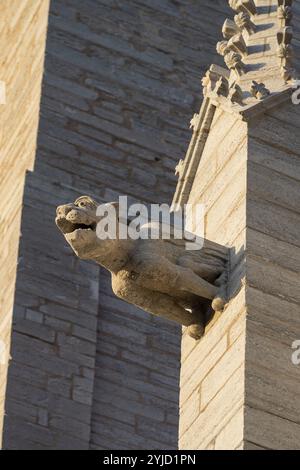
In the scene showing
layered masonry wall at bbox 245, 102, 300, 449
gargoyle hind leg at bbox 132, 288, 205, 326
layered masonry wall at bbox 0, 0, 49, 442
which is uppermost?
layered masonry wall at bbox 245, 102, 300, 449

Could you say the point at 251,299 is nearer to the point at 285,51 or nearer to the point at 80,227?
the point at 80,227

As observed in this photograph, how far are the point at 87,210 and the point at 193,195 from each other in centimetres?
108

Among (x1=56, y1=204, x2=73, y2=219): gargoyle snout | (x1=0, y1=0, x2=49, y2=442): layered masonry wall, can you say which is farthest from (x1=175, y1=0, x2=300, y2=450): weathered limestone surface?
(x1=0, y1=0, x2=49, y2=442): layered masonry wall

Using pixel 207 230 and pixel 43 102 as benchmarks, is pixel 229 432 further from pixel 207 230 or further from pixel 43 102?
pixel 43 102

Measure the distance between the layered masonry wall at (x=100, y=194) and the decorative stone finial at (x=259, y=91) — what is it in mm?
4020

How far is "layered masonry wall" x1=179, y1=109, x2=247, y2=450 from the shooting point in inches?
360

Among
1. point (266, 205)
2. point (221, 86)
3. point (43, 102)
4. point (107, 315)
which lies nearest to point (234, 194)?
point (266, 205)

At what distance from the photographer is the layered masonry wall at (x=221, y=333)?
9133 millimetres

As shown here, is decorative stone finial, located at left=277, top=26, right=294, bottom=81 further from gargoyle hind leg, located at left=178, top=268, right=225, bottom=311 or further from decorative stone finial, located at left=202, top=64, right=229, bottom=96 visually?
gargoyle hind leg, located at left=178, top=268, right=225, bottom=311

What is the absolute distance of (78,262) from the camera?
1491 centimetres

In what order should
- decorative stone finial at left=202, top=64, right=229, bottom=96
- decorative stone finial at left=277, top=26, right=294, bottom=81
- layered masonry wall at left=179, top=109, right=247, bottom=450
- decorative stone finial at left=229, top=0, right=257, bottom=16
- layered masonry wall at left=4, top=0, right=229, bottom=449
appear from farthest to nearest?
1. layered masonry wall at left=4, top=0, right=229, bottom=449
2. decorative stone finial at left=229, top=0, right=257, bottom=16
3. decorative stone finial at left=202, top=64, right=229, bottom=96
4. decorative stone finial at left=277, top=26, right=294, bottom=81
5. layered masonry wall at left=179, top=109, right=247, bottom=450

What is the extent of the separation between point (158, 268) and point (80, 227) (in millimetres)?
417

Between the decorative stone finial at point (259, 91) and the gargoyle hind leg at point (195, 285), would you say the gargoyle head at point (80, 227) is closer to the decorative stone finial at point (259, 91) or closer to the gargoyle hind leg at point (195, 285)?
the gargoyle hind leg at point (195, 285)

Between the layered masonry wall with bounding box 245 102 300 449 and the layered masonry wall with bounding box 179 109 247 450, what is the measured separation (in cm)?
5
